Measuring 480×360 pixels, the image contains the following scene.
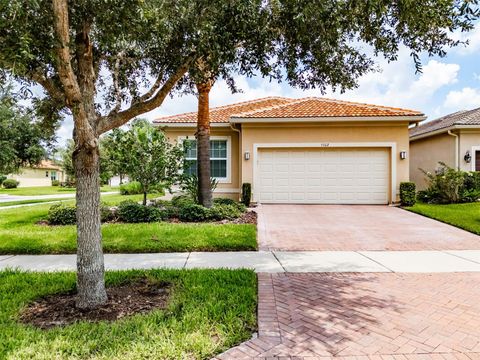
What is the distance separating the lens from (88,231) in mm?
3883

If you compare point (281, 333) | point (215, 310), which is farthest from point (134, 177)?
point (281, 333)

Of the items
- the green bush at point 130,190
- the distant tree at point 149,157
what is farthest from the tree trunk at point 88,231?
the green bush at point 130,190

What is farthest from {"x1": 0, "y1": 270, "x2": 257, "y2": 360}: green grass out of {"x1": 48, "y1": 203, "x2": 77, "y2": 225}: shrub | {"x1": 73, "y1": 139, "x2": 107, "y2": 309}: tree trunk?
{"x1": 48, "y1": 203, "x2": 77, "y2": 225}: shrub

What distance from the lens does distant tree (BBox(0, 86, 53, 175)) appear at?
18.6m

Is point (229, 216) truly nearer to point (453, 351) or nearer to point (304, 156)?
point (304, 156)

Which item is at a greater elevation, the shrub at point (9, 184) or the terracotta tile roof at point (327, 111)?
the terracotta tile roof at point (327, 111)

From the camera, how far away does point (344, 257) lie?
6312 mm

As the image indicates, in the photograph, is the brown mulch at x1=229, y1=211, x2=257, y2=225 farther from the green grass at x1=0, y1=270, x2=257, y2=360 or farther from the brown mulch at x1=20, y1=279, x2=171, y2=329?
the brown mulch at x1=20, y1=279, x2=171, y2=329

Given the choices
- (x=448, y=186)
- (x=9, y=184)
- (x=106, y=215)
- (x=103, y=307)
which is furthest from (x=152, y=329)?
(x=9, y=184)

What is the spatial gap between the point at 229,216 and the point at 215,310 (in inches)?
250

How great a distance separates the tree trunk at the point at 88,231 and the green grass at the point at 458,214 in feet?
30.2

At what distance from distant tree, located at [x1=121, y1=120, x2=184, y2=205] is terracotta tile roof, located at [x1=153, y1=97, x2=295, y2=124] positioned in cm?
420

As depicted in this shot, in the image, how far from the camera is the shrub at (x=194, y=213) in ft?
31.7

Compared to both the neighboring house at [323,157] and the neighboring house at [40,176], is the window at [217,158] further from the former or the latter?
the neighboring house at [40,176]
